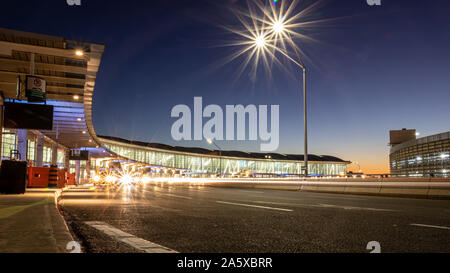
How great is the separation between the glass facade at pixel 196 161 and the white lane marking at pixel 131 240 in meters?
98.4

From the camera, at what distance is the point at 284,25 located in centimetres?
2208

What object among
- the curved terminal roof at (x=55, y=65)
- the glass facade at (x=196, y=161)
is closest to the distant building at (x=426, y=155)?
the glass facade at (x=196, y=161)

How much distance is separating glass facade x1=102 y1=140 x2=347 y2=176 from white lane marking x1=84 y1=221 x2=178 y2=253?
98361 mm

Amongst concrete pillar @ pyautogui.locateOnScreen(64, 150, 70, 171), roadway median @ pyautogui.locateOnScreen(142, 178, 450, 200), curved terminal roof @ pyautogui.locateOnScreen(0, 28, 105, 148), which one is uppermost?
curved terminal roof @ pyautogui.locateOnScreen(0, 28, 105, 148)

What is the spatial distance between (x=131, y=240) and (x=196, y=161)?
152603 millimetres

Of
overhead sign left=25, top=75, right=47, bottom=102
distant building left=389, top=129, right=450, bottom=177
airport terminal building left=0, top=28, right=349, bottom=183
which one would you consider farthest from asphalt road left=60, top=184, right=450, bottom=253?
distant building left=389, top=129, right=450, bottom=177

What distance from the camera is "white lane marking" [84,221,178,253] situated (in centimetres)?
445

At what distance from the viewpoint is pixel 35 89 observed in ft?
54.8

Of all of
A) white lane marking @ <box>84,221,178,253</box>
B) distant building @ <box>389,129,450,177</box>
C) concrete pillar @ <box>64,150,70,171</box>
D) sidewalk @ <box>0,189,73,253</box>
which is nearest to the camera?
sidewalk @ <box>0,189,73,253</box>

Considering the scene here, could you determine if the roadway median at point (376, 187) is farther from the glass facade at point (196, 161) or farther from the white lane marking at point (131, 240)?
the glass facade at point (196, 161)

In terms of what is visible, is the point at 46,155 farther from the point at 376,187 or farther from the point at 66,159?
the point at 376,187

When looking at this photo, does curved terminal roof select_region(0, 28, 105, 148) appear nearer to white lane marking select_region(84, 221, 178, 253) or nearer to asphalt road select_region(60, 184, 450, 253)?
asphalt road select_region(60, 184, 450, 253)

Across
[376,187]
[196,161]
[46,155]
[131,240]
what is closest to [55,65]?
[131,240]

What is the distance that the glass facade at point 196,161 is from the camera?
124m
